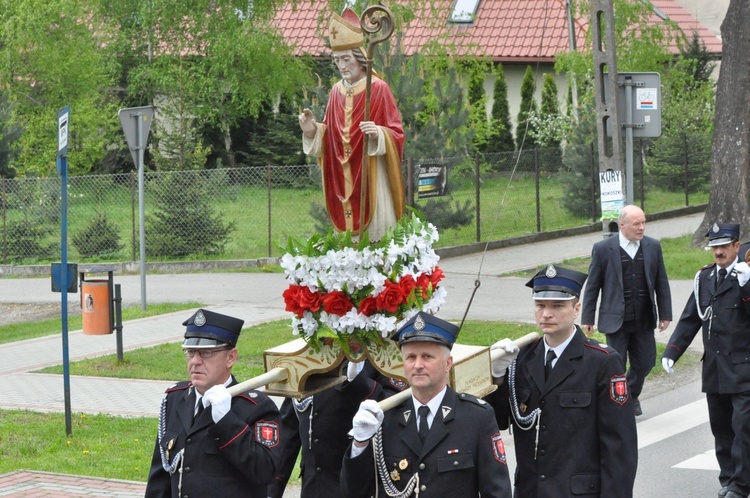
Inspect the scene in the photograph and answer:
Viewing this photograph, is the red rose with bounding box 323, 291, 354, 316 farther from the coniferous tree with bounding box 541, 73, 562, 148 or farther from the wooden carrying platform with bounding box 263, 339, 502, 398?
the coniferous tree with bounding box 541, 73, 562, 148

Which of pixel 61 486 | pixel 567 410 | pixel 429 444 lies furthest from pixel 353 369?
pixel 61 486

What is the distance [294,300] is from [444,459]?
142cm

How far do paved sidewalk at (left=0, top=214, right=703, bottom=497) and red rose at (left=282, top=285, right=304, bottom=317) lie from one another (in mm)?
3060

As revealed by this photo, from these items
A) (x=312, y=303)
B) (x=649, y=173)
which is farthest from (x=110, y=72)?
(x=312, y=303)

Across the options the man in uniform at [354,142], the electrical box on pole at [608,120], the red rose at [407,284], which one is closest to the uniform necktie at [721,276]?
the man in uniform at [354,142]

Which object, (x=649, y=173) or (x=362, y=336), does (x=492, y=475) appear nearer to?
(x=362, y=336)

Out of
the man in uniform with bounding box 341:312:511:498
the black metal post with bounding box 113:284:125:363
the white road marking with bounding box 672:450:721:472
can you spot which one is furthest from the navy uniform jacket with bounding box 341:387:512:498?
the black metal post with bounding box 113:284:125:363

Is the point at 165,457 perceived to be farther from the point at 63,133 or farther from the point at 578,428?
the point at 63,133

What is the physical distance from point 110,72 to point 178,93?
3.16 m

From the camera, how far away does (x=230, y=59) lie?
1364 inches

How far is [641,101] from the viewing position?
1411 centimetres

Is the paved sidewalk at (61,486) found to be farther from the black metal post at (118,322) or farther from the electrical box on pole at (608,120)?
the electrical box on pole at (608,120)

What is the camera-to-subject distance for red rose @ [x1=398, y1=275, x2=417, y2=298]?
582cm

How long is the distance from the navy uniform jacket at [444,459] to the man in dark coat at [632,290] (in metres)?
6.65
